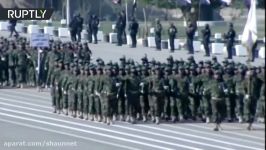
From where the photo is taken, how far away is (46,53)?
36.4 m

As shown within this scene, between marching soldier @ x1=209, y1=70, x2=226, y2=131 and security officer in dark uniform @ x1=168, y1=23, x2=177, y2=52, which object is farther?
security officer in dark uniform @ x1=168, y1=23, x2=177, y2=52

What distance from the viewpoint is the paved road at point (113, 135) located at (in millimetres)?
27031

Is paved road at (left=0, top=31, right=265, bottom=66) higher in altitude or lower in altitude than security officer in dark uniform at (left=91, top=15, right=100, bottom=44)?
lower

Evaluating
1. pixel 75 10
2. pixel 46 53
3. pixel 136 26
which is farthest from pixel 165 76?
pixel 75 10

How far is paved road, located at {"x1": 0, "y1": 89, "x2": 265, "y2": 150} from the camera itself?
88.7 feet

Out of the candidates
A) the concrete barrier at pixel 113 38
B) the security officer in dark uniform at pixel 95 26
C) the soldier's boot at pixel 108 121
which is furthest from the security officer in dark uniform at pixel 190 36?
the soldier's boot at pixel 108 121

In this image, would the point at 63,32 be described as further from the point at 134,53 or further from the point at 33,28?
the point at 134,53

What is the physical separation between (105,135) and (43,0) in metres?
35.7

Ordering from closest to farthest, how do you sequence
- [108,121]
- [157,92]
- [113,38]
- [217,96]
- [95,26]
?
[217,96], [157,92], [108,121], [95,26], [113,38]

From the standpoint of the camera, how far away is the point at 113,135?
28.6m

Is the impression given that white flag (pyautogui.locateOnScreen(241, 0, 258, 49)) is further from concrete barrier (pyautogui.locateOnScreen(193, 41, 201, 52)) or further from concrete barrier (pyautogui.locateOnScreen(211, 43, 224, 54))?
concrete barrier (pyautogui.locateOnScreen(193, 41, 201, 52))

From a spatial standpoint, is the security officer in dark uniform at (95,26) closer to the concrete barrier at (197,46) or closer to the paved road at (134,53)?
the paved road at (134,53)

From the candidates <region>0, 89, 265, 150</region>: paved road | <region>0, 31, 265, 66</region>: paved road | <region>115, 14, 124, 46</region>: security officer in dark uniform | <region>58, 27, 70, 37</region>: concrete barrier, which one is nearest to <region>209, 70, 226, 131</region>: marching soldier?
<region>0, 89, 265, 150</region>: paved road

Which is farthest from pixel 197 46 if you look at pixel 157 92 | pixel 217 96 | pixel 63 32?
pixel 217 96
